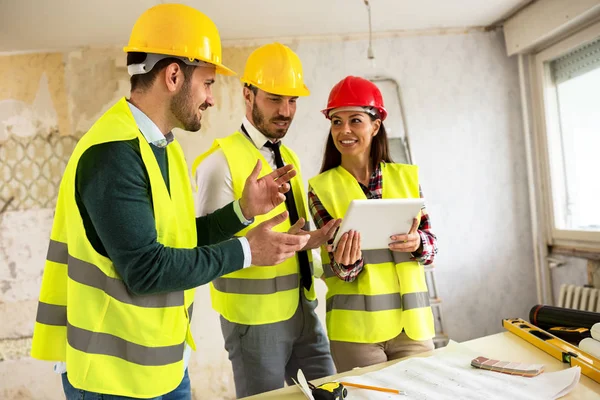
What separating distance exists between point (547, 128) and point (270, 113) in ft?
9.29

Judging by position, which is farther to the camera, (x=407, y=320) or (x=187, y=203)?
(x=407, y=320)

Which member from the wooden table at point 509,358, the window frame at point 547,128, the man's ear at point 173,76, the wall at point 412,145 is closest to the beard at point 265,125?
the man's ear at point 173,76

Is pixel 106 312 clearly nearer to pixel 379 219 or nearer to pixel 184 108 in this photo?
pixel 184 108

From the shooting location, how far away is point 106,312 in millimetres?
1224

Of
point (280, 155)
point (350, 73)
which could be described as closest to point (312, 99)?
point (350, 73)

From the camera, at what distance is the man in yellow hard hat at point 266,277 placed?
1.84 meters

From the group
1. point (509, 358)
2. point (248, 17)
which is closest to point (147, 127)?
point (509, 358)

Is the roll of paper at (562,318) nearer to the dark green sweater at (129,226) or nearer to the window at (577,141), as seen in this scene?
the dark green sweater at (129,226)

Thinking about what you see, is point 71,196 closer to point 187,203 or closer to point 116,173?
point 116,173

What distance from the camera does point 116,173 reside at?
118 centimetres

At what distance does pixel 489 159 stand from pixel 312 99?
5.27 feet

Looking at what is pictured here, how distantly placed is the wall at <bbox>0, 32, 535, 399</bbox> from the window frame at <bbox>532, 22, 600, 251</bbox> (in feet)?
0.53

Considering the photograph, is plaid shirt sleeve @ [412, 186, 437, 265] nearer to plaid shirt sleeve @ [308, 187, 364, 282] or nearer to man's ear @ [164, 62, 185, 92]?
plaid shirt sleeve @ [308, 187, 364, 282]

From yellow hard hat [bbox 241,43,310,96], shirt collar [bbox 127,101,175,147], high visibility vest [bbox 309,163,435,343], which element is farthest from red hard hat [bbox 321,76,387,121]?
shirt collar [bbox 127,101,175,147]
